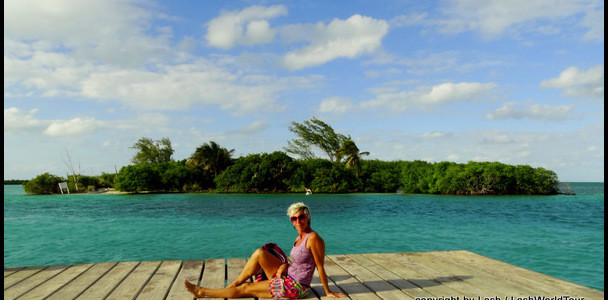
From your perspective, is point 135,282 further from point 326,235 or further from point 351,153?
point 351,153

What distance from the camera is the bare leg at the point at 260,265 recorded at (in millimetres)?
4430

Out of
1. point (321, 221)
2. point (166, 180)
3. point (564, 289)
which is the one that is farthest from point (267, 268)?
point (166, 180)

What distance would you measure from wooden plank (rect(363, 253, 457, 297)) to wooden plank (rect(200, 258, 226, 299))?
95.6 inches

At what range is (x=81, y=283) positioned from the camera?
206 inches

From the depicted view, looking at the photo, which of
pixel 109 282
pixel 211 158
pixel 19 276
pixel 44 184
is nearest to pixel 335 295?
pixel 109 282

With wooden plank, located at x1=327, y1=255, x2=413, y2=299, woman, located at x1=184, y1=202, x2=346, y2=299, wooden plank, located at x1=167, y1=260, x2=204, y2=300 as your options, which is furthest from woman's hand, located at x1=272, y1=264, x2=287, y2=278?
wooden plank, located at x1=327, y1=255, x2=413, y2=299

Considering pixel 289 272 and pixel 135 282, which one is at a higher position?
pixel 289 272

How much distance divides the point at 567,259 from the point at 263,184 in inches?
1431

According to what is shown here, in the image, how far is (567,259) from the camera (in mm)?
12969

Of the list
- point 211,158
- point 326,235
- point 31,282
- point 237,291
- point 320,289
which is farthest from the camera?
point 211,158

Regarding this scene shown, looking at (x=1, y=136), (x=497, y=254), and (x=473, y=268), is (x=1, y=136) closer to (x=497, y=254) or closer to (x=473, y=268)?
(x=473, y=268)

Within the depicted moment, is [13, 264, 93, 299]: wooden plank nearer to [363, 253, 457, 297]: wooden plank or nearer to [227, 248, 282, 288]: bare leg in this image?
[227, 248, 282, 288]: bare leg

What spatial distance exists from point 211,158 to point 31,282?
42.9 m

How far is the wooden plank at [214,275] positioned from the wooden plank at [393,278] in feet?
7.04
